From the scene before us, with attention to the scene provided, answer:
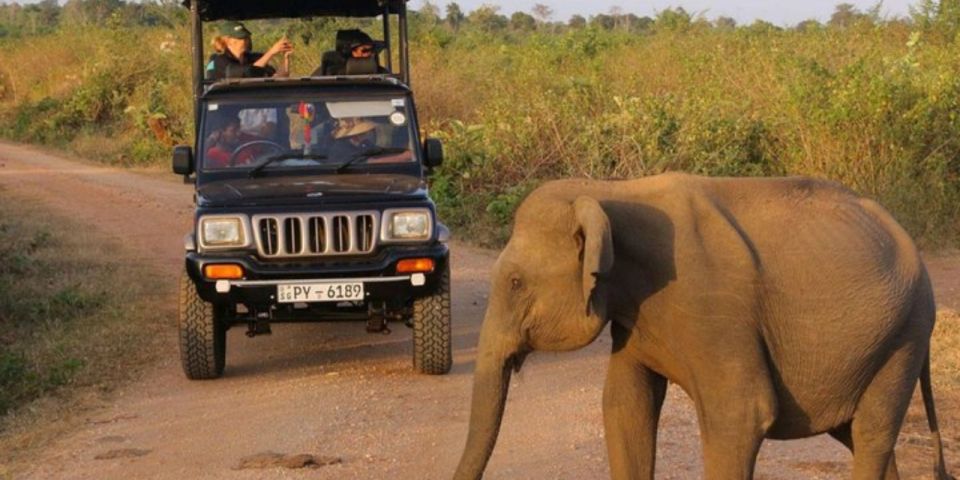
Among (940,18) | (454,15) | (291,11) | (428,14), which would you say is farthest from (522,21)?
(291,11)

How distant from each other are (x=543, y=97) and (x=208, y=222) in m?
9.04

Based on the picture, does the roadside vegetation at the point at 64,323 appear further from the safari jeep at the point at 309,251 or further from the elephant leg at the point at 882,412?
the elephant leg at the point at 882,412

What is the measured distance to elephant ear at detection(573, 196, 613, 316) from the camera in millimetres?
4621

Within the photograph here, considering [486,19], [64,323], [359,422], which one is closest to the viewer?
[359,422]

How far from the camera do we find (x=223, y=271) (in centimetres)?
892

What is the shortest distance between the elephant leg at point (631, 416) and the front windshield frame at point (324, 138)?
4.70 metres

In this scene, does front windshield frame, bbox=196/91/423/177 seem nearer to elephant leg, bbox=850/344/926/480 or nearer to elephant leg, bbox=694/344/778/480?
elephant leg, bbox=850/344/926/480

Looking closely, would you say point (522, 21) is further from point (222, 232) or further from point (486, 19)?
point (222, 232)

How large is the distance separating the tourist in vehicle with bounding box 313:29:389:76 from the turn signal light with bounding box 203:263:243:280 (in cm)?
266

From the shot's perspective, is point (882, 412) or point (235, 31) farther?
point (235, 31)

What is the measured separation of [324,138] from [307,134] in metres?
0.13

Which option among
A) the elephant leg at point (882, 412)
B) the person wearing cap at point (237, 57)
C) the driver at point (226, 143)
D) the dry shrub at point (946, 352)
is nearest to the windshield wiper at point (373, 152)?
the driver at point (226, 143)

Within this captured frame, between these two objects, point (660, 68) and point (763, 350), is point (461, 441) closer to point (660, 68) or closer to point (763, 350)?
point (763, 350)

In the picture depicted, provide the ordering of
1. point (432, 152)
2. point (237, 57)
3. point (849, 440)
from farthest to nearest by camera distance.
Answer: point (237, 57) < point (432, 152) < point (849, 440)
